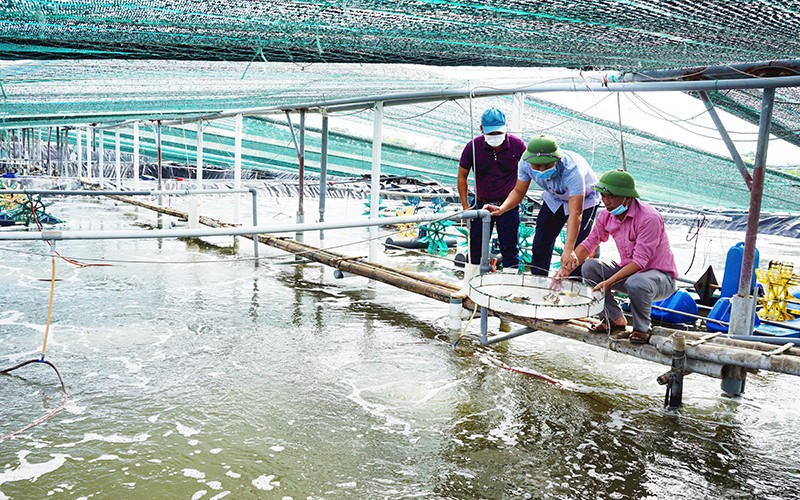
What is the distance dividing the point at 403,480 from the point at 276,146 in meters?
15.9

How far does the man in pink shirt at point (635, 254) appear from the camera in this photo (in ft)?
12.9

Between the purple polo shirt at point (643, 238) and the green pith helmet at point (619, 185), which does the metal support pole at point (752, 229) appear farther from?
the green pith helmet at point (619, 185)

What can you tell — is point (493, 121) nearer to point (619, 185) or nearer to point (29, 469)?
point (619, 185)

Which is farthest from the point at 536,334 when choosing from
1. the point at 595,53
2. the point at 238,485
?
the point at 238,485

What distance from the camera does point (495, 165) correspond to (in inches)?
215

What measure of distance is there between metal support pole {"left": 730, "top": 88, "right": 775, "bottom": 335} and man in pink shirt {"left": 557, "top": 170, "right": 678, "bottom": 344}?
1.64 ft

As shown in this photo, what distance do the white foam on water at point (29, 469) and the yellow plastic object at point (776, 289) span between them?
5.24 meters

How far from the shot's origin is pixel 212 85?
6.25 m

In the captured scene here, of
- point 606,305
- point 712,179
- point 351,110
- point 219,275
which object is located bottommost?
point 219,275

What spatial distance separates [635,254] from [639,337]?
0.52 m

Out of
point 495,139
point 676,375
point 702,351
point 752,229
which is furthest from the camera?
point 495,139

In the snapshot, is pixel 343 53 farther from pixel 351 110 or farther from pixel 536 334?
pixel 351 110

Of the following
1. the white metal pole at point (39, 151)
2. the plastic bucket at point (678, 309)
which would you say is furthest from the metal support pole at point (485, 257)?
the white metal pole at point (39, 151)

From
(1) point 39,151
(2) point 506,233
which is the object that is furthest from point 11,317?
(1) point 39,151
